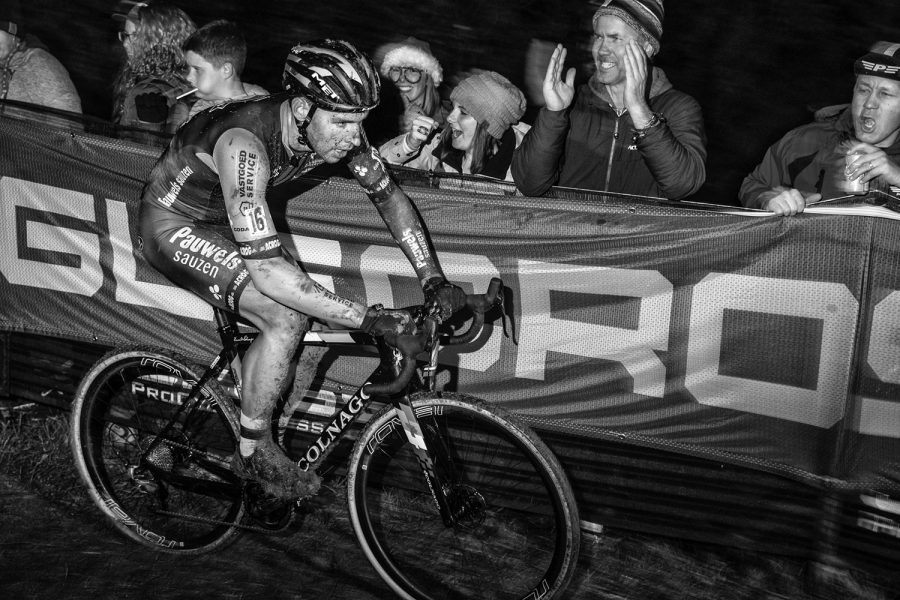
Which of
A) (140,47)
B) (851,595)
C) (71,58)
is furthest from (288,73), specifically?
(71,58)

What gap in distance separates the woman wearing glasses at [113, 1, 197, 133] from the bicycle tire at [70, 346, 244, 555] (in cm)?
180

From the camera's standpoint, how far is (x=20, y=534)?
14.1ft

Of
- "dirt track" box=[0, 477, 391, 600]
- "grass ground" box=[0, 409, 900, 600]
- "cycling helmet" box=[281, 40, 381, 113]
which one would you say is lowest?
"dirt track" box=[0, 477, 391, 600]

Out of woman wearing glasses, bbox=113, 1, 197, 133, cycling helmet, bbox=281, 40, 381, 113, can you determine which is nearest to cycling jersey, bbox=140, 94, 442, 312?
cycling helmet, bbox=281, 40, 381, 113

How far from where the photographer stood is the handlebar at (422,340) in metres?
3.18

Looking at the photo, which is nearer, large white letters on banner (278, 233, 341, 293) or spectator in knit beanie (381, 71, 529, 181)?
large white letters on banner (278, 233, 341, 293)

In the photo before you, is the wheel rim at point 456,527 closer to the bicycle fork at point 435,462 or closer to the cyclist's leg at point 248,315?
the bicycle fork at point 435,462

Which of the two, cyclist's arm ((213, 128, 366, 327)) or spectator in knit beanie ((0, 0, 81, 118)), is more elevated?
spectator in knit beanie ((0, 0, 81, 118))

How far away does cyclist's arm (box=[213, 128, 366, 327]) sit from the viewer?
130 inches

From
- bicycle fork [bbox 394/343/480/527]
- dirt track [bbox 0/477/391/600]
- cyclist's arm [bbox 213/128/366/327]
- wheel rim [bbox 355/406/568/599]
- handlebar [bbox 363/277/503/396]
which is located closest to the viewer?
handlebar [bbox 363/277/503/396]

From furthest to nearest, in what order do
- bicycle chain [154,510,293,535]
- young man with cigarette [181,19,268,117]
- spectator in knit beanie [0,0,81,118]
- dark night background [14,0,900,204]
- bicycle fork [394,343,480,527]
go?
dark night background [14,0,900,204] → spectator in knit beanie [0,0,81,118] → young man with cigarette [181,19,268,117] → bicycle chain [154,510,293,535] → bicycle fork [394,343,480,527]

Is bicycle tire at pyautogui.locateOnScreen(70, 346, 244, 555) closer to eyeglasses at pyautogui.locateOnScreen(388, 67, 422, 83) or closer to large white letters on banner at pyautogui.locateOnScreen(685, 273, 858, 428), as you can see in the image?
large white letters on banner at pyautogui.locateOnScreen(685, 273, 858, 428)

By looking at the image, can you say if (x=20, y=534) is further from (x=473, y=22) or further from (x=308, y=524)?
(x=473, y=22)

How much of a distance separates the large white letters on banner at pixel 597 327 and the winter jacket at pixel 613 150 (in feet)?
1.44
